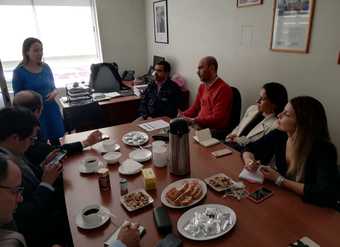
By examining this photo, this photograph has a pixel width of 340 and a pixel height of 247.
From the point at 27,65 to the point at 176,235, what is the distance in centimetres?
238

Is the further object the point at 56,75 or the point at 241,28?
the point at 56,75

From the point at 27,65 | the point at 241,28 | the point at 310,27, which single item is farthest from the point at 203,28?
the point at 27,65

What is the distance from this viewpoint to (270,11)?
2168 mm

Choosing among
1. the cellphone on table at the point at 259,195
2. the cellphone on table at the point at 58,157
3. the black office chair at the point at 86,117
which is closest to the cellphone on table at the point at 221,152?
the cellphone on table at the point at 259,195

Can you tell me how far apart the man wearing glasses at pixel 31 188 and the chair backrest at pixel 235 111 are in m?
1.57

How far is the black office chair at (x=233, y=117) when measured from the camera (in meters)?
2.37

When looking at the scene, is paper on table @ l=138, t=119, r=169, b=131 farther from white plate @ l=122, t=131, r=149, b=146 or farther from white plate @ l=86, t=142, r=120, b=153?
white plate @ l=86, t=142, r=120, b=153

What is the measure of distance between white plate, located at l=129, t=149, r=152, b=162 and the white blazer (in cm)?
78

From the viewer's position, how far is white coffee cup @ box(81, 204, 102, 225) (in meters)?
1.09

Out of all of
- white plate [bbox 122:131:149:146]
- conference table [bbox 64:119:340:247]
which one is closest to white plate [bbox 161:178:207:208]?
conference table [bbox 64:119:340:247]

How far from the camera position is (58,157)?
1.57 metres

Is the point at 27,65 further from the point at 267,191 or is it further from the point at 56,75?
the point at 267,191

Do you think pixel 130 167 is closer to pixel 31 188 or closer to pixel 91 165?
pixel 91 165

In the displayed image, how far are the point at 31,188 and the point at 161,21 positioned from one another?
3.28 m
